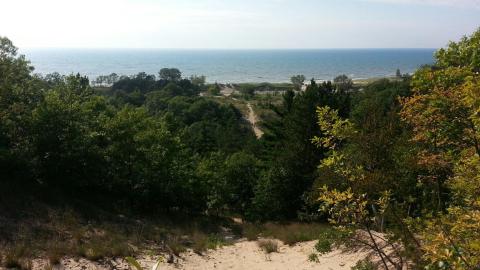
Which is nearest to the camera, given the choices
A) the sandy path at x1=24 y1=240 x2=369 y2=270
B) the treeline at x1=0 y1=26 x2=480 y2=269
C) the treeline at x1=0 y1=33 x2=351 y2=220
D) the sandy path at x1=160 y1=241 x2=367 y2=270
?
the treeline at x1=0 y1=26 x2=480 y2=269

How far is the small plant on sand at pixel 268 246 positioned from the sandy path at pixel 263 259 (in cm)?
18

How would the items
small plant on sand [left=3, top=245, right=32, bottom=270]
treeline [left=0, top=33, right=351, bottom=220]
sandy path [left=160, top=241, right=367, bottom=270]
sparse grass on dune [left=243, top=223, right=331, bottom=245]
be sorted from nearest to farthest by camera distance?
small plant on sand [left=3, top=245, right=32, bottom=270], sandy path [left=160, top=241, right=367, bottom=270], sparse grass on dune [left=243, top=223, right=331, bottom=245], treeline [left=0, top=33, right=351, bottom=220]

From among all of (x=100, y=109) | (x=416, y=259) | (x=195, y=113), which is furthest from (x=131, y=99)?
(x=416, y=259)

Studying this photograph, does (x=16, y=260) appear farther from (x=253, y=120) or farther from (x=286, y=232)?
(x=253, y=120)

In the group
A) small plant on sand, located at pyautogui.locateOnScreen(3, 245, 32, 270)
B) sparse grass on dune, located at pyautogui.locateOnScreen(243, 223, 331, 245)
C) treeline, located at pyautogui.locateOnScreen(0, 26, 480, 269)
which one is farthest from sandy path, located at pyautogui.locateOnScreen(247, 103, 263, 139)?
small plant on sand, located at pyautogui.locateOnScreen(3, 245, 32, 270)

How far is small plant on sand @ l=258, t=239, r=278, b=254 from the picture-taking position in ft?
52.7

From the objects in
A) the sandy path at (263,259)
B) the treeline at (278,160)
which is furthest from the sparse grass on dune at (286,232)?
the treeline at (278,160)

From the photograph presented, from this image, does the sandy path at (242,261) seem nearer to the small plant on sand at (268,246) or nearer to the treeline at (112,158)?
the small plant on sand at (268,246)

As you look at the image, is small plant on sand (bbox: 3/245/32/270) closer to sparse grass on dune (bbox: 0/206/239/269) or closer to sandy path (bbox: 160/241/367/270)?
sparse grass on dune (bbox: 0/206/239/269)

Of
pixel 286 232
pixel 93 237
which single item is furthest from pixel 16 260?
pixel 286 232

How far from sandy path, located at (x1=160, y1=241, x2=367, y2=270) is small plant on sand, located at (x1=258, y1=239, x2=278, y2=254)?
179 millimetres

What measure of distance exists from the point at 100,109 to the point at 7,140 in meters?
11.7

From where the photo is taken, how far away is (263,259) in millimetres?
15078

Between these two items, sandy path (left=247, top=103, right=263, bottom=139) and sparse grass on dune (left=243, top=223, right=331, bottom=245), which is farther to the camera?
→ sandy path (left=247, top=103, right=263, bottom=139)
